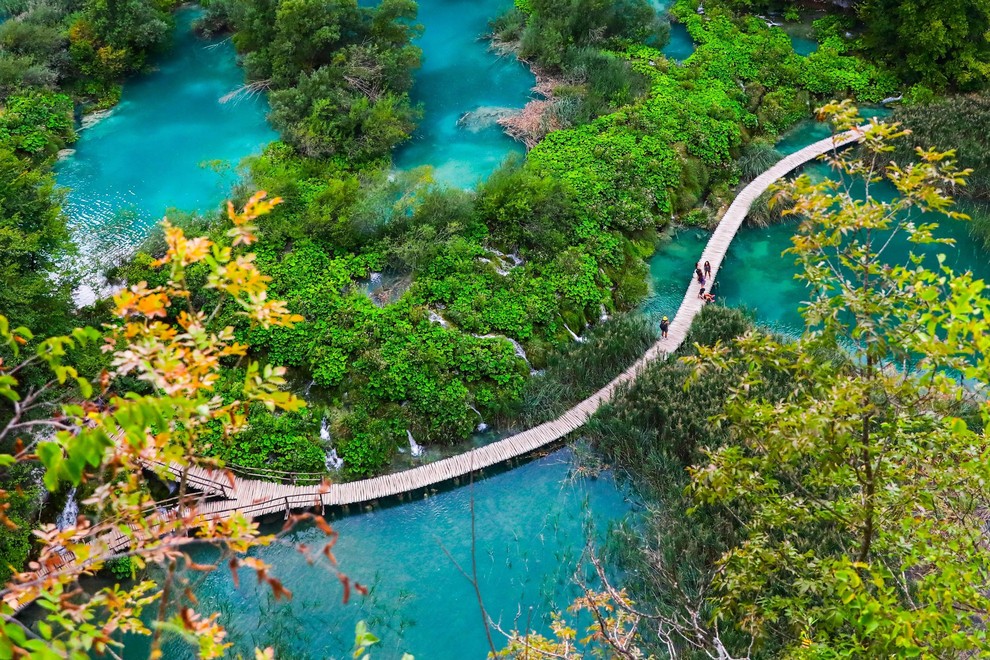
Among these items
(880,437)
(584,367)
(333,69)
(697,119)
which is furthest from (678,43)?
(880,437)

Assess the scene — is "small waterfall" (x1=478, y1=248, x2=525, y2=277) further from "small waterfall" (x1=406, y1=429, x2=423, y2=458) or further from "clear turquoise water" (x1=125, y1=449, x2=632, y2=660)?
"clear turquoise water" (x1=125, y1=449, x2=632, y2=660)

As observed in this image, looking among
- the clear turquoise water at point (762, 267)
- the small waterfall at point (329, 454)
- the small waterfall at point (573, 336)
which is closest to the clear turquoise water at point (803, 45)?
the clear turquoise water at point (762, 267)

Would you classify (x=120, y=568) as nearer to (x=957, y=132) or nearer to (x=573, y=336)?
(x=573, y=336)

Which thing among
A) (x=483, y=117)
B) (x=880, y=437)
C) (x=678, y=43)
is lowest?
(x=483, y=117)

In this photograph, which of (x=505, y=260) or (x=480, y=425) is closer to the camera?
(x=480, y=425)

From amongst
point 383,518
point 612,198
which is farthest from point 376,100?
point 383,518

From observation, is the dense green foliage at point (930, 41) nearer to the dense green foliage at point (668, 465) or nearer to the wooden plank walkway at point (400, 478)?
the wooden plank walkway at point (400, 478)
